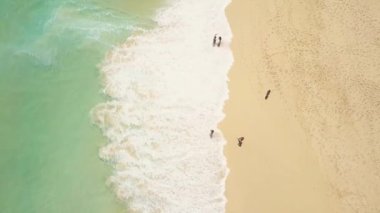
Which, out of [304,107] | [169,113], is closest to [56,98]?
[169,113]

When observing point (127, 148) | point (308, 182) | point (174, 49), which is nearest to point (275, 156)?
point (308, 182)

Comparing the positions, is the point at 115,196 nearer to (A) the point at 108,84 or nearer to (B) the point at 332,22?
(A) the point at 108,84

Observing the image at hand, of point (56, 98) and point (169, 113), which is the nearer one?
point (169, 113)

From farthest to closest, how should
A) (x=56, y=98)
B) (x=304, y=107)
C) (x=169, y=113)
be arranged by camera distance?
(x=56, y=98)
(x=304, y=107)
(x=169, y=113)

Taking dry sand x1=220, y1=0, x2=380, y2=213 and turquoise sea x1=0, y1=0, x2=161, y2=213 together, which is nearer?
turquoise sea x1=0, y1=0, x2=161, y2=213

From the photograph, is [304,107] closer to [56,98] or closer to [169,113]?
[169,113]

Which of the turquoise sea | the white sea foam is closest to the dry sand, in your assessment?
the white sea foam

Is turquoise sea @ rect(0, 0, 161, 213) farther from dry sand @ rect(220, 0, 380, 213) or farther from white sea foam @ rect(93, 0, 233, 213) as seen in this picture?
dry sand @ rect(220, 0, 380, 213)
